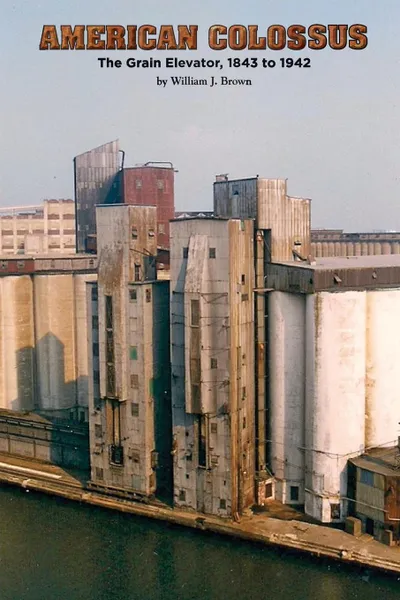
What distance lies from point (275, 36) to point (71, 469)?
39.0 m

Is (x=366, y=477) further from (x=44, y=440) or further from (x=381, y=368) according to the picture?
(x=44, y=440)

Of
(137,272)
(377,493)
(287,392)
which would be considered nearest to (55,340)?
(137,272)

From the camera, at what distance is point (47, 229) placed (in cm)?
13788

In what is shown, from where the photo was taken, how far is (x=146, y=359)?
50500 mm

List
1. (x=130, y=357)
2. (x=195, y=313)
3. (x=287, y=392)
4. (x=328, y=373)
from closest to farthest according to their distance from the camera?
(x=195, y=313), (x=328, y=373), (x=287, y=392), (x=130, y=357)

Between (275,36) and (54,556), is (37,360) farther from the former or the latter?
(275,36)

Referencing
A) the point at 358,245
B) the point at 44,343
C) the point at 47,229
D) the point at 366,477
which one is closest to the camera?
the point at 366,477

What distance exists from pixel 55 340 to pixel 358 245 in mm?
61486

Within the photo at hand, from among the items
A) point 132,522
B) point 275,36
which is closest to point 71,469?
point 132,522

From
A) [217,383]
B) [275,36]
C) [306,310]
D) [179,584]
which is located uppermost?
[275,36]

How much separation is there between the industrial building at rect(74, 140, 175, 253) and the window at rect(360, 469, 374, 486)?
45155 millimetres

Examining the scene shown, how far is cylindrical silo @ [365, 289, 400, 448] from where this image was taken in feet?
161

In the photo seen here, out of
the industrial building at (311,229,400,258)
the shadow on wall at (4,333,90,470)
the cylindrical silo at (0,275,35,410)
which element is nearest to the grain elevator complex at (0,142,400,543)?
the shadow on wall at (4,333,90,470)

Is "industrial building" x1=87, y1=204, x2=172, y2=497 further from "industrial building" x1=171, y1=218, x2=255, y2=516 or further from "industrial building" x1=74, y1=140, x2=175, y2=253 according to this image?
"industrial building" x1=74, y1=140, x2=175, y2=253
